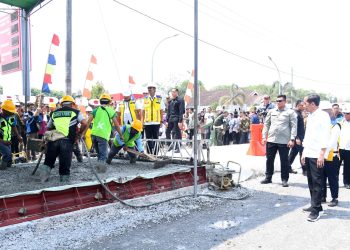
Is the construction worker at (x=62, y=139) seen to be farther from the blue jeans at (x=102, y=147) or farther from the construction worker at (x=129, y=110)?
the construction worker at (x=129, y=110)

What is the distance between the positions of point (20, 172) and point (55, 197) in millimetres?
2519

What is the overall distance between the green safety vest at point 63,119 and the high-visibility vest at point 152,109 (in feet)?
9.77

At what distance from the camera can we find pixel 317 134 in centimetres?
528

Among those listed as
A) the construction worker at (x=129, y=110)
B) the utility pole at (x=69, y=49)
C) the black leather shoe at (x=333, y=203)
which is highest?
the utility pole at (x=69, y=49)

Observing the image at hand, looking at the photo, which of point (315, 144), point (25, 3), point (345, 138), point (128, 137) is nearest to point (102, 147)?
point (128, 137)

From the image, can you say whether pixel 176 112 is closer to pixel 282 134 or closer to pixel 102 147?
pixel 102 147

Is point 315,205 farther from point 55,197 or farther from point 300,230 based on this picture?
point 55,197

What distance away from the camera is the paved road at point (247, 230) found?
4109mm

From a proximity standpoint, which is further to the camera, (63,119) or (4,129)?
(4,129)

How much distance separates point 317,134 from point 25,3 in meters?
7.60

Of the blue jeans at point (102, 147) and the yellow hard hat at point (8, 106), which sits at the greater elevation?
the yellow hard hat at point (8, 106)

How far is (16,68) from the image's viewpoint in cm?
1448

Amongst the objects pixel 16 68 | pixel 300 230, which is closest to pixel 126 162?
pixel 300 230

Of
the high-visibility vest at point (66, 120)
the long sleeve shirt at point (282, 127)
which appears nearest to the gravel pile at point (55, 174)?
the high-visibility vest at point (66, 120)
